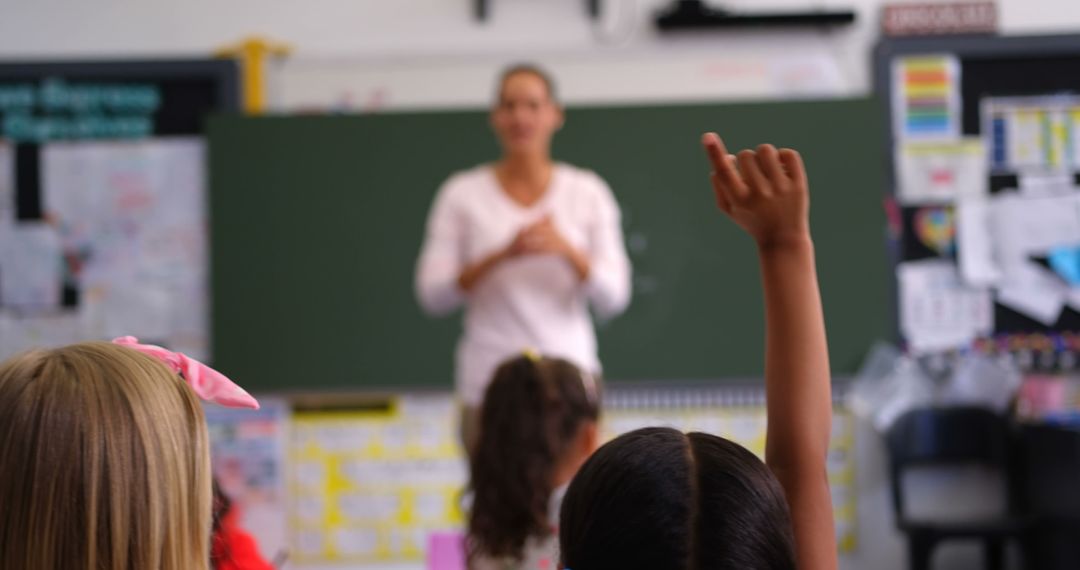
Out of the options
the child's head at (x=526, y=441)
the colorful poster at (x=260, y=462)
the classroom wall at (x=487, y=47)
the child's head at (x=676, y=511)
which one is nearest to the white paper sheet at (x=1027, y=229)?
the classroom wall at (x=487, y=47)

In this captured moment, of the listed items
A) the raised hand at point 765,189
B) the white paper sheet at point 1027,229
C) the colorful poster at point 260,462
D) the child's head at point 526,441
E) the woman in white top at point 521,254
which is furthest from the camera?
the colorful poster at point 260,462

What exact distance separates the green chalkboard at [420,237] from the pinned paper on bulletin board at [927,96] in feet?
0.46

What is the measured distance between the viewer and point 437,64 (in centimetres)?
410

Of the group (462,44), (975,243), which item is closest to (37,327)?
(462,44)

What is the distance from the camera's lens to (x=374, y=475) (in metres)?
4.11

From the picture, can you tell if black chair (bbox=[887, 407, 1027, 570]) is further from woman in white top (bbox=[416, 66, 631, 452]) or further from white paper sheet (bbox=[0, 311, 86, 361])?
white paper sheet (bbox=[0, 311, 86, 361])

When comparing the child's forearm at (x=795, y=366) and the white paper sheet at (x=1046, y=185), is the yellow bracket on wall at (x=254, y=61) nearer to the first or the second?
the white paper sheet at (x=1046, y=185)

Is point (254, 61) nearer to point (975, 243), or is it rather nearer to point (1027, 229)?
point (975, 243)

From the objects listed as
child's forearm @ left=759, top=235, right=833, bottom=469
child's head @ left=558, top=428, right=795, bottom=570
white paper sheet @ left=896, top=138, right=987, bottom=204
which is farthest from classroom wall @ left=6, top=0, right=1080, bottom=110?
child's head @ left=558, top=428, right=795, bottom=570

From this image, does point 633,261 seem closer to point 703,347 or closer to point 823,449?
point 703,347

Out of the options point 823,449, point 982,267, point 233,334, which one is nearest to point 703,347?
point 982,267

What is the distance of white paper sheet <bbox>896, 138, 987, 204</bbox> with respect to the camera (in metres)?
4.00

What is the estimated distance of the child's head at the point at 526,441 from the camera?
77.9 inches

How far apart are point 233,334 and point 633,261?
1.43 metres
